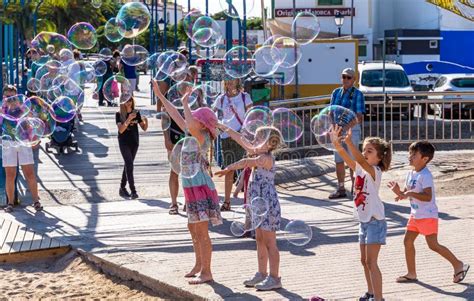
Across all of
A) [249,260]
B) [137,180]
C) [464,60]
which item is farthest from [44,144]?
[464,60]

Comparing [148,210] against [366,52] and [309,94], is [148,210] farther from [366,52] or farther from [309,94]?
[366,52]

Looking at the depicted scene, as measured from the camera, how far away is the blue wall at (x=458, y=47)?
168 ft

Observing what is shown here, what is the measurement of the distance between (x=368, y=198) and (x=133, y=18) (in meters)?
5.28

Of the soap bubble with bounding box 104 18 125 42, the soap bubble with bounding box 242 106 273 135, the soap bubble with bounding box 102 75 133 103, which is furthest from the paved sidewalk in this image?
the soap bubble with bounding box 104 18 125 42

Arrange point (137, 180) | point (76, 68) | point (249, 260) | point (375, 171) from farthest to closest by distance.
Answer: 1. point (137, 180)
2. point (76, 68)
3. point (249, 260)
4. point (375, 171)

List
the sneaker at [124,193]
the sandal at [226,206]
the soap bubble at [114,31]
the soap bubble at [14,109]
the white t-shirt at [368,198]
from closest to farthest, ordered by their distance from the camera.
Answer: the white t-shirt at [368,198]
the soap bubble at [14,109]
the sandal at [226,206]
the soap bubble at [114,31]
the sneaker at [124,193]

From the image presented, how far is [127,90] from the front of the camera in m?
11.5

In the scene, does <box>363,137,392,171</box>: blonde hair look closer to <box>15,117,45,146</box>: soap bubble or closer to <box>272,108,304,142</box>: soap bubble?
<box>272,108,304,142</box>: soap bubble

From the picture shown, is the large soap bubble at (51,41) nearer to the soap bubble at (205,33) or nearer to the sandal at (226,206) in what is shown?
the soap bubble at (205,33)

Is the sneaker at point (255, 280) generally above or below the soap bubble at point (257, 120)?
below

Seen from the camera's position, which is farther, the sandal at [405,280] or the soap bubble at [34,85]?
the soap bubble at [34,85]

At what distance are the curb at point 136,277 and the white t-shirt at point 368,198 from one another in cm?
146

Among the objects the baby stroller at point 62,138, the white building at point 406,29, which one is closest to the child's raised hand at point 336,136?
the baby stroller at point 62,138

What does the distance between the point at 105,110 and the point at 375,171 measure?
18.3 m
